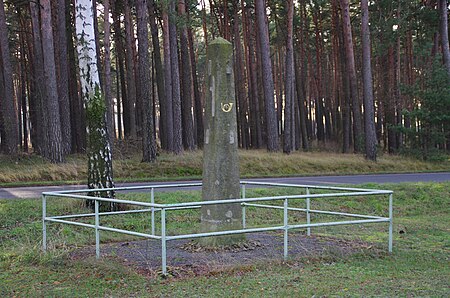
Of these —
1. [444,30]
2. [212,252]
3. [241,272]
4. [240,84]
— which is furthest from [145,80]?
[241,272]

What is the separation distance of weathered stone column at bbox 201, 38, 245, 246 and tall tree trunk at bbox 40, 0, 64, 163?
1661cm

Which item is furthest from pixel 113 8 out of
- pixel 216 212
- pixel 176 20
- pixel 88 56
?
pixel 216 212

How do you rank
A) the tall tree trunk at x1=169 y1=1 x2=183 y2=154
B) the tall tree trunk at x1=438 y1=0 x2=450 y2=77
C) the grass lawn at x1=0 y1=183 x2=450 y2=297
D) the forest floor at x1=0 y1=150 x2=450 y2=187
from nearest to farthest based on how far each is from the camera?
1. the grass lawn at x1=0 y1=183 x2=450 y2=297
2. the forest floor at x1=0 y1=150 x2=450 y2=187
3. the tall tree trunk at x1=169 y1=1 x2=183 y2=154
4. the tall tree trunk at x1=438 y1=0 x2=450 y2=77

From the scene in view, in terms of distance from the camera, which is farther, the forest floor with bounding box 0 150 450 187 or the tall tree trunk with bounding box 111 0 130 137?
the tall tree trunk with bounding box 111 0 130 137

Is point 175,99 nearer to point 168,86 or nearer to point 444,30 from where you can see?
point 168,86

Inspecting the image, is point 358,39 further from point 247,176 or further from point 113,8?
point 247,176

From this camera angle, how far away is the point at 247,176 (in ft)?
86.4

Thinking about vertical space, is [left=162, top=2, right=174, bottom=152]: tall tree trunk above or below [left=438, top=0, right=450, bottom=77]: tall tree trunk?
below

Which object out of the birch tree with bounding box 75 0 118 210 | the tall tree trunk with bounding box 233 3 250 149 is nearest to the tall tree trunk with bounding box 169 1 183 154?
the tall tree trunk with bounding box 233 3 250 149

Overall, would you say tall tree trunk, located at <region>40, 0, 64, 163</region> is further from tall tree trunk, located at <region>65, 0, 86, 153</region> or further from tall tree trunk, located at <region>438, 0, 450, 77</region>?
tall tree trunk, located at <region>438, 0, 450, 77</region>

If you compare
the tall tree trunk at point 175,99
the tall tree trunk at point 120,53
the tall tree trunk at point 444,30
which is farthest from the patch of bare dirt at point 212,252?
the tall tree trunk at point 120,53

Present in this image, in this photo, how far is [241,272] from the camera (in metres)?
8.84

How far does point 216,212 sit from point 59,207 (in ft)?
18.9

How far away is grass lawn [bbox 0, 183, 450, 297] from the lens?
782 cm
